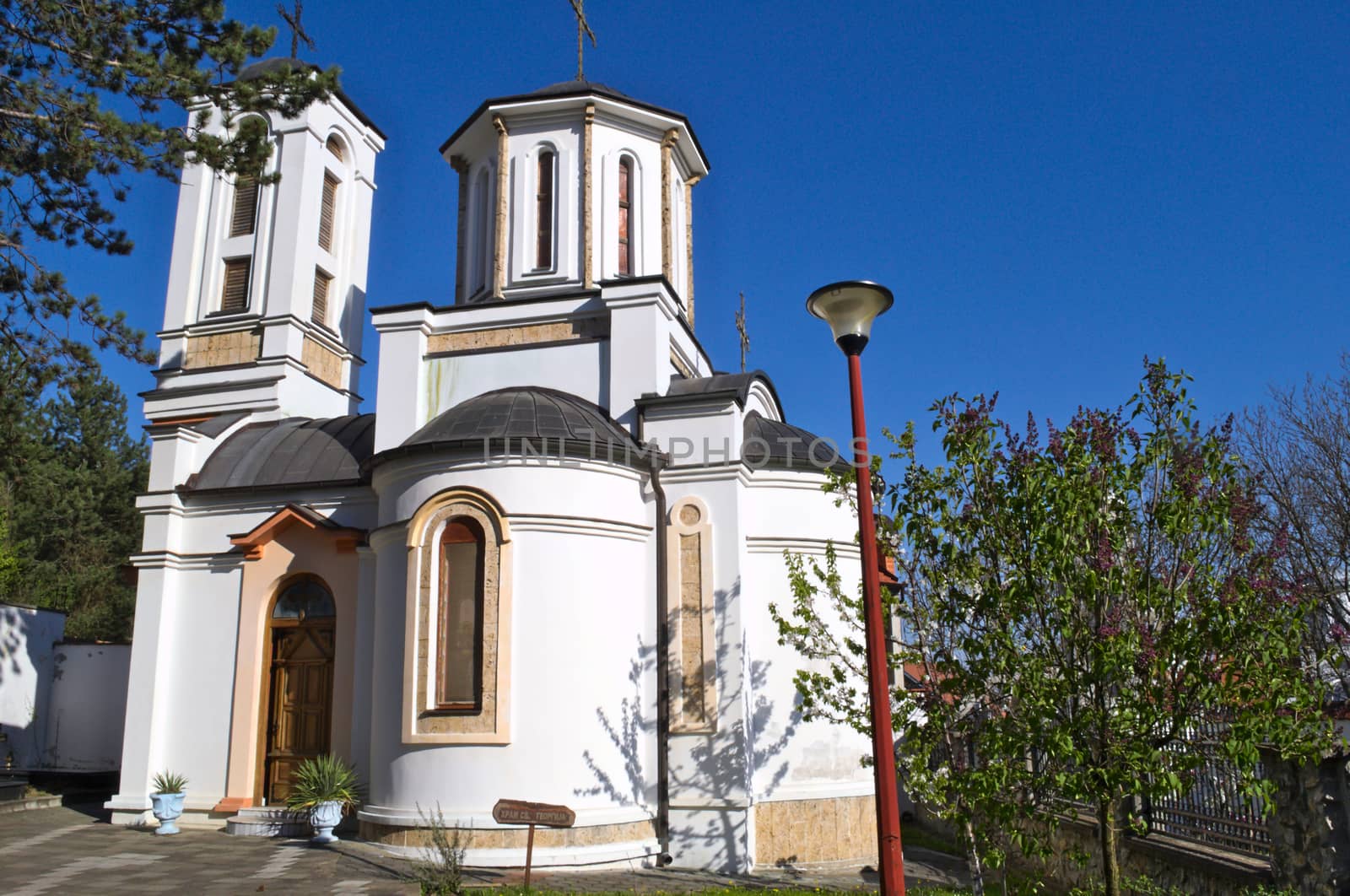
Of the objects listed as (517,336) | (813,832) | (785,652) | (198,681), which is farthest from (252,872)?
(517,336)

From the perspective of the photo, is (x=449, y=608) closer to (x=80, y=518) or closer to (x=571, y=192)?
(x=571, y=192)

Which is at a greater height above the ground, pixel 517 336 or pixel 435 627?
pixel 517 336

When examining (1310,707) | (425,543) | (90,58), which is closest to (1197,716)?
(1310,707)

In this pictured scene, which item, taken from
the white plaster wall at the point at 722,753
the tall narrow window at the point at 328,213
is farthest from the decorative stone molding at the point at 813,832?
the tall narrow window at the point at 328,213

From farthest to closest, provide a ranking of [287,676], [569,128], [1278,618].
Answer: [569,128] < [287,676] < [1278,618]

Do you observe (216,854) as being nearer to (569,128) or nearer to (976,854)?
A: (976,854)

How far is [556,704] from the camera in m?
10.9

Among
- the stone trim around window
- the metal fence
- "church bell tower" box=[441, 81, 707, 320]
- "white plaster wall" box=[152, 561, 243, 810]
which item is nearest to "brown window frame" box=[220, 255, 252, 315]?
"church bell tower" box=[441, 81, 707, 320]

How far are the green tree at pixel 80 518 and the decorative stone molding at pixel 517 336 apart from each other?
64.7 ft

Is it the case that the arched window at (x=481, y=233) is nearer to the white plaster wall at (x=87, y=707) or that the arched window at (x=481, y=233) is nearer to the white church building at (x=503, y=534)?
the white church building at (x=503, y=534)

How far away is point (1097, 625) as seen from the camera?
6578mm

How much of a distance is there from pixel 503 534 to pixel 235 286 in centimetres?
909

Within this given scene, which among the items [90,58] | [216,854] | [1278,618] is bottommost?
[216,854]

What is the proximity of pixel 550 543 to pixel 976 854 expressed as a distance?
563 cm
